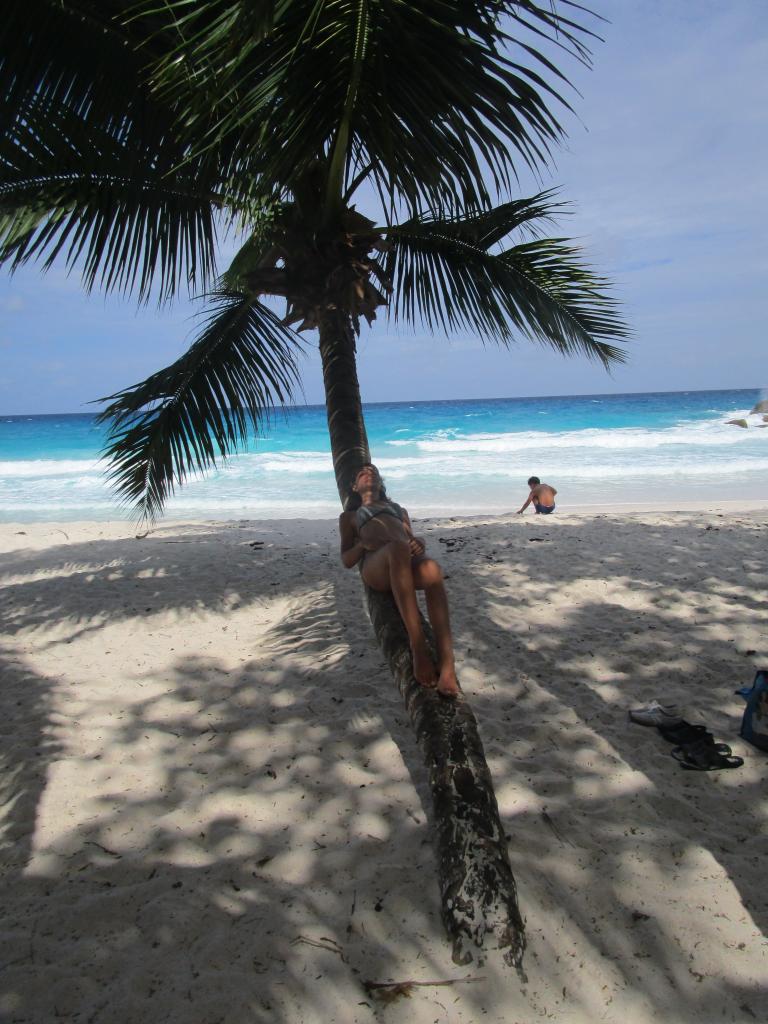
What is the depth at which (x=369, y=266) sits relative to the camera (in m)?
4.62

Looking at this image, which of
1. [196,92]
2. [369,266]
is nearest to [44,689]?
[196,92]

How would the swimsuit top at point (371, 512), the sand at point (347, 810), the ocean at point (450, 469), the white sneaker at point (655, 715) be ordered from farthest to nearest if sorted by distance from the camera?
1. the ocean at point (450, 469)
2. the swimsuit top at point (371, 512)
3. the white sneaker at point (655, 715)
4. the sand at point (347, 810)

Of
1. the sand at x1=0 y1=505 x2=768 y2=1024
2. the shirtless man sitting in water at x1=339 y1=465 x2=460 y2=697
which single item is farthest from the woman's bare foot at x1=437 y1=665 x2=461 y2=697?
the sand at x1=0 y1=505 x2=768 y2=1024

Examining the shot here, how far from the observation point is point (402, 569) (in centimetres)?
291

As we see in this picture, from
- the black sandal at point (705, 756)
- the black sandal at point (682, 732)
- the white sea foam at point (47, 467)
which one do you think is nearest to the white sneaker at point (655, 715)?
the black sandal at point (682, 732)

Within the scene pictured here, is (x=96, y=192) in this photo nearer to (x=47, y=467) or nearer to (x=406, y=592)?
(x=406, y=592)

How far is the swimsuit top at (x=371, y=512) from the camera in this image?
10.6 ft

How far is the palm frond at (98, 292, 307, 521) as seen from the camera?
192 inches

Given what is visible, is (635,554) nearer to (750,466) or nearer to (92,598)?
(92,598)

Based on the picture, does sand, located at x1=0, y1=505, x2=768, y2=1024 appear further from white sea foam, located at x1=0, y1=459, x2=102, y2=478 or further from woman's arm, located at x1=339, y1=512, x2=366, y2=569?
white sea foam, located at x1=0, y1=459, x2=102, y2=478

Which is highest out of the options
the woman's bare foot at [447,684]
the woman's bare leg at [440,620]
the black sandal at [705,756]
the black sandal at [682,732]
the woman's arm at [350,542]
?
the woman's arm at [350,542]

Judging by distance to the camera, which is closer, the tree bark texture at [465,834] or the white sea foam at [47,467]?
the tree bark texture at [465,834]

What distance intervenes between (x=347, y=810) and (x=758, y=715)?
199 centimetres

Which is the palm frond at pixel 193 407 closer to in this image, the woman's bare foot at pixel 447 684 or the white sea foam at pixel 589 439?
the woman's bare foot at pixel 447 684
